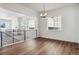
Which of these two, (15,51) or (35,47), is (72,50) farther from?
(15,51)

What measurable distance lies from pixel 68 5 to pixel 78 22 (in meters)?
0.47

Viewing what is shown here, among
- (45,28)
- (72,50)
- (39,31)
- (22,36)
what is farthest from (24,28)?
(72,50)

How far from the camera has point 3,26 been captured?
219cm

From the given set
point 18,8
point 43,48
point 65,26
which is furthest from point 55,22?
point 18,8

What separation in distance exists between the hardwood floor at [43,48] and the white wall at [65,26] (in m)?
0.14

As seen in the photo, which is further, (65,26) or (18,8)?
(65,26)

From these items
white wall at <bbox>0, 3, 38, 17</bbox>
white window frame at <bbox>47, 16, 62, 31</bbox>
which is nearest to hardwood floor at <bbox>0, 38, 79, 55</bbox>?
white window frame at <bbox>47, 16, 62, 31</bbox>

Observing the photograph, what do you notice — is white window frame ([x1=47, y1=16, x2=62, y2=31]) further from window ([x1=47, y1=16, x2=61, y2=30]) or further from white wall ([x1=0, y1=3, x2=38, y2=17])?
white wall ([x1=0, y1=3, x2=38, y2=17])

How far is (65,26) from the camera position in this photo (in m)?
2.37

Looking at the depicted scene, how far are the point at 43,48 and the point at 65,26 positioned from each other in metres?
0.78

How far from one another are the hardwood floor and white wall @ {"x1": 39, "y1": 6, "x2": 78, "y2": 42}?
5.4 inches

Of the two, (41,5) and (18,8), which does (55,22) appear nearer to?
(41,5)

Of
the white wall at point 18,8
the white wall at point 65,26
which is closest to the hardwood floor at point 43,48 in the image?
the white wall at point 65,26

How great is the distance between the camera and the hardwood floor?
7.19 ft
